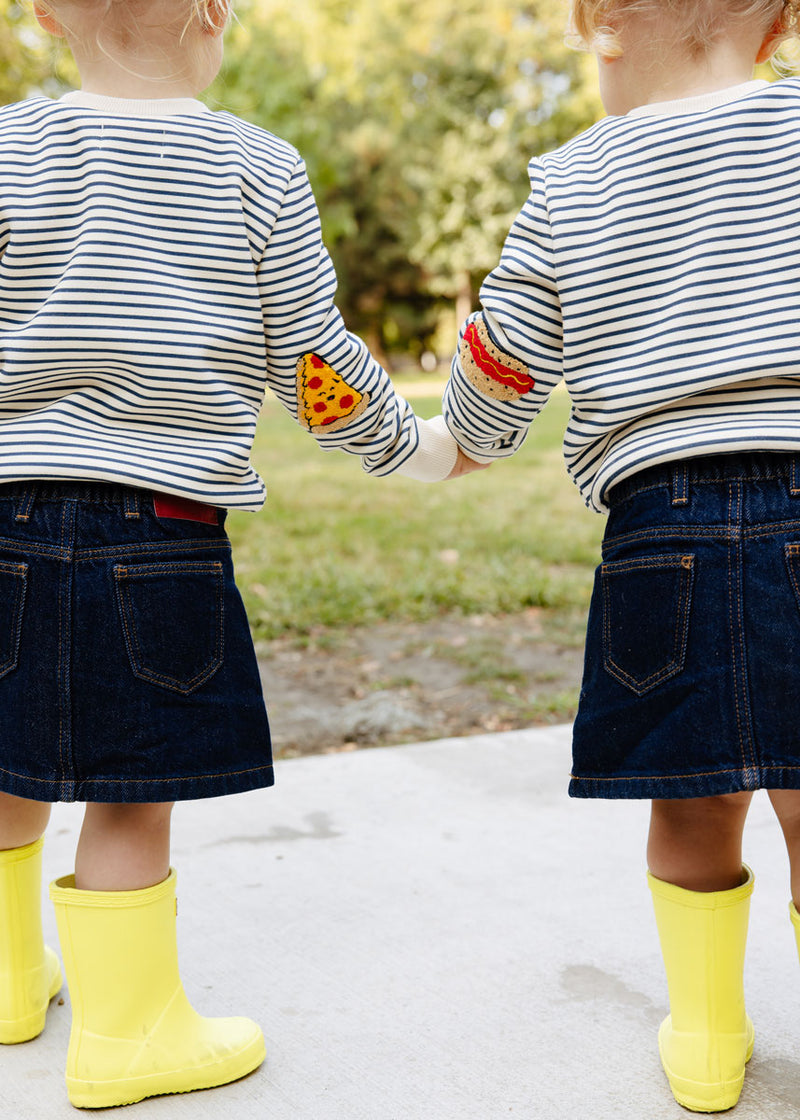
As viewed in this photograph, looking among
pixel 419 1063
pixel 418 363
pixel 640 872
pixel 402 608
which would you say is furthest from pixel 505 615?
pixel 418 363

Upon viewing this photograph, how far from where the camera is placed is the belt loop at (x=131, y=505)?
145 cm

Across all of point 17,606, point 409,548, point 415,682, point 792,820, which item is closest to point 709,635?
point 792,820

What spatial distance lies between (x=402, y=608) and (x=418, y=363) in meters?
25.2

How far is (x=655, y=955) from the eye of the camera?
190 cm

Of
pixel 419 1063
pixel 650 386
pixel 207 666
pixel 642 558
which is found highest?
pixel 650 386

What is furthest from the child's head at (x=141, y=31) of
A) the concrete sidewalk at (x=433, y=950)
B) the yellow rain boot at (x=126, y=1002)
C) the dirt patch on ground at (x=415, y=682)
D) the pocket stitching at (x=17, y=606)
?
the dirt patch on ground at (x=415, y=682)

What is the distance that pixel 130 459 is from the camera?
56.8 inches

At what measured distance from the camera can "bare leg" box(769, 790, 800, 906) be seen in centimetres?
143

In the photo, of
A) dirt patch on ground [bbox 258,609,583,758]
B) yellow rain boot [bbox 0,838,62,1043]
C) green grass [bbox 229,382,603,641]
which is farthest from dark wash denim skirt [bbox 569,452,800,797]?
green grass [bbox 229,382,603,641]

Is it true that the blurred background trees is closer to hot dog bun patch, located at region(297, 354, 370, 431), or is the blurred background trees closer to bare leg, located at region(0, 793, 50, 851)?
hot dog bun patch, located at region(297, 354, 370, 431)

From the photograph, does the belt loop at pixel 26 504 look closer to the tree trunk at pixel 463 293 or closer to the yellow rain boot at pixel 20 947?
the yellow rain boot at pixel 20 947

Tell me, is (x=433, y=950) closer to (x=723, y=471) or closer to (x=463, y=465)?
(x=463, y=465)

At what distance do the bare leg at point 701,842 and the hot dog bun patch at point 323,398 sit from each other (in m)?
0.69

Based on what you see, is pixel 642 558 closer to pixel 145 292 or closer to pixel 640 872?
pixel 145 292
